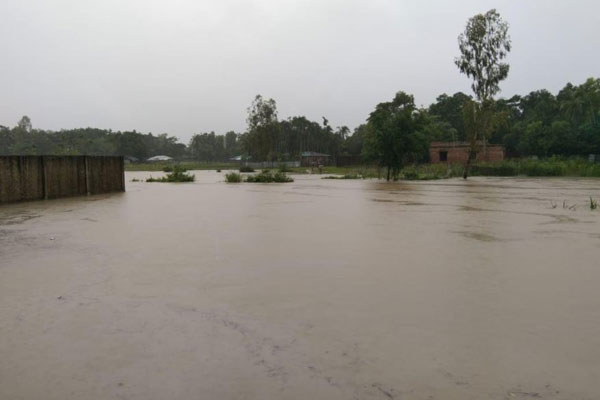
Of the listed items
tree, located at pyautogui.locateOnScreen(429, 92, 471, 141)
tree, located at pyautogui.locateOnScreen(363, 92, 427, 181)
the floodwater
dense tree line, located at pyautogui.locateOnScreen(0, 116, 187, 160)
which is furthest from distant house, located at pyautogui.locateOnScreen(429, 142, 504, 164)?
dense tree line, located at pyautogui.locateOnScreen(0, 116, 187, 160)

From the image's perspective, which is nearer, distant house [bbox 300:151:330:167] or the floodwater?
the floodwater

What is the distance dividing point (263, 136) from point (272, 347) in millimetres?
69524

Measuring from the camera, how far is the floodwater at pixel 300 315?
336cm

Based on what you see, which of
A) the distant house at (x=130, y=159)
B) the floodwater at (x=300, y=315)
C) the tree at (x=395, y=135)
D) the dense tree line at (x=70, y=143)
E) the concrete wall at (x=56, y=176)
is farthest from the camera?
the distant house at (x=130, y=159)

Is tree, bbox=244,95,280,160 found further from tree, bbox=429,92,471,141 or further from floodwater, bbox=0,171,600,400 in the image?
floodwater, bbox=0,171,600,400

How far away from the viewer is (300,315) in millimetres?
4730

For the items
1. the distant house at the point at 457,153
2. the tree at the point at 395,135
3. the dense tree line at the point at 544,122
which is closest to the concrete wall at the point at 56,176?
the tree at the point at 395,135

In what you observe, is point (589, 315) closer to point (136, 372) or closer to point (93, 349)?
point (136, 372)

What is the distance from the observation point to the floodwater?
3.36 m

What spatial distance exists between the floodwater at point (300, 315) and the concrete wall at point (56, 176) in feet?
28.6

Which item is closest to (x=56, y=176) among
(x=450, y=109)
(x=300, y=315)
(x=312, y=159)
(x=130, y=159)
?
(x=300, y=315)

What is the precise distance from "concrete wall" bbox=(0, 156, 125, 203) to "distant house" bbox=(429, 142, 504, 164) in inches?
1686

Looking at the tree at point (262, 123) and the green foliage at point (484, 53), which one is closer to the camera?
the green foliage at point (484, 53)

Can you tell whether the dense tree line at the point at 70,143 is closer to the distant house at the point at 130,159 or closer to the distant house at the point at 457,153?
the distant house at the point at 130,159
